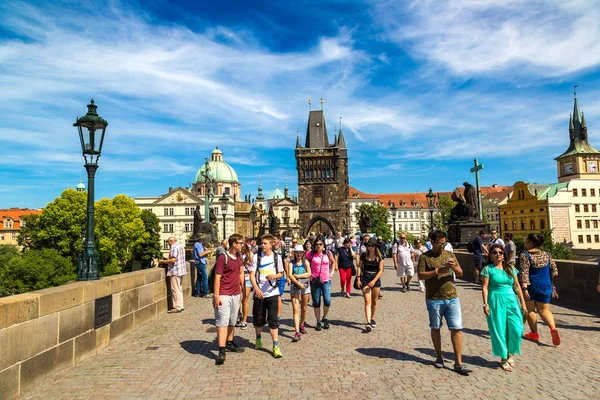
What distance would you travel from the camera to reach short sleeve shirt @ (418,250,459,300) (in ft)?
16.6

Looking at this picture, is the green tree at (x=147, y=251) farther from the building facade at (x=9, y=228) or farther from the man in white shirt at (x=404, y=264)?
the man in white shirt at (x=404, y=264)

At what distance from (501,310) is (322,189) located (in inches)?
2631

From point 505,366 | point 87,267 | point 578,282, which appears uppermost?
point 87,267

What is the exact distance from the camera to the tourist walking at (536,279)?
609 cm

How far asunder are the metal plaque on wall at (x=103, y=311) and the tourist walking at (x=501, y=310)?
209 inches

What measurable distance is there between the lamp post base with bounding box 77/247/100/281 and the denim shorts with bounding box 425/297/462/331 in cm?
493

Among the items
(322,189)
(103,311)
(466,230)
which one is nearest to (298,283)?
(103,311)

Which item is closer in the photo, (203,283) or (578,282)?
(578,282)

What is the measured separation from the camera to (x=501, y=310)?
5078 millimetres

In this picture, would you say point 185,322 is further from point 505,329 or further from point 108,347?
point 505,329

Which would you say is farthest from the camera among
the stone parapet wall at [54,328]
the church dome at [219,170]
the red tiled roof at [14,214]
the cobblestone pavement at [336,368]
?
the church dome at [219,170]

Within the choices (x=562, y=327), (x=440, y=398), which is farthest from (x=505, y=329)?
(x=562, y=327)

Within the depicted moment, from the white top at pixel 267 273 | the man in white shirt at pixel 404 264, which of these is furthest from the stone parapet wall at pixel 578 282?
the white top at pixel 267 273

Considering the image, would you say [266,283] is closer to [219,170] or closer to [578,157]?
[578,157]
